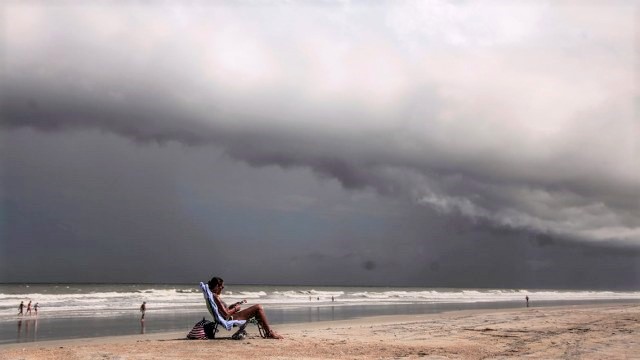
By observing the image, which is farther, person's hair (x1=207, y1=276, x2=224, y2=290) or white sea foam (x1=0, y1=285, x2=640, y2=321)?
white sea foam (x1=0, y1=285, x2=640, y2=321)

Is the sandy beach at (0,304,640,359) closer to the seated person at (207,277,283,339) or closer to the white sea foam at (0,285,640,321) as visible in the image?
the seated person at (207,277,283,339)

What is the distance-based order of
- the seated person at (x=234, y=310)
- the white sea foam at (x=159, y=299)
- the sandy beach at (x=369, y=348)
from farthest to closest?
the white sea foam at (x=159, y=299), the seated person at (x=234, y=310), the sandy beach at (x=369, y=348)

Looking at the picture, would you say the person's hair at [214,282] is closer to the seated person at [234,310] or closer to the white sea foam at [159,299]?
the seated person at [234,310]

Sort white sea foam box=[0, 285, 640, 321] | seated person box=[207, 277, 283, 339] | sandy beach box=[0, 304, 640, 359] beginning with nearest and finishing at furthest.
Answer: sandy beach box=[0, 304, 640, 359]
seated person box=[207, 277, 283, 339]
white sea foam box=[0, 285, 640, 321]

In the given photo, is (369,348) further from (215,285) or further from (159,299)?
(159,299)

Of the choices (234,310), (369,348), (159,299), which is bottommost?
(159,299)

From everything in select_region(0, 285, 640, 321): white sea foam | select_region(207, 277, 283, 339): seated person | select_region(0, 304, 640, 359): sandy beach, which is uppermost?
select_region(207, 277, 283, 339): seated person

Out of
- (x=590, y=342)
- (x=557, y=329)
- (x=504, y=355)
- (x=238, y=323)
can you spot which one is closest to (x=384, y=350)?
(x=504, y=355)

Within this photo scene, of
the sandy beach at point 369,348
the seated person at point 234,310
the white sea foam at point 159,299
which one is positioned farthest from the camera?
the white sea foam at point 159,299

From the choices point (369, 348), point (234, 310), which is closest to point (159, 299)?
point (234, 310)

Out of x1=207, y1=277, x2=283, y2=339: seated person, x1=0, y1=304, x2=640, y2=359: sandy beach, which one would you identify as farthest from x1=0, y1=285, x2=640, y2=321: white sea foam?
x1=207, y1=277, x2=283, y2=339: seated person

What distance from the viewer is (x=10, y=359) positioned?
40.5ft

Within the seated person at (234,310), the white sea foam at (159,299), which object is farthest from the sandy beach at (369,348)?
the white sea foam at (159,299)

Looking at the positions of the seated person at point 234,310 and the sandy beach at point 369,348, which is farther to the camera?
the seated person at point 234,310
